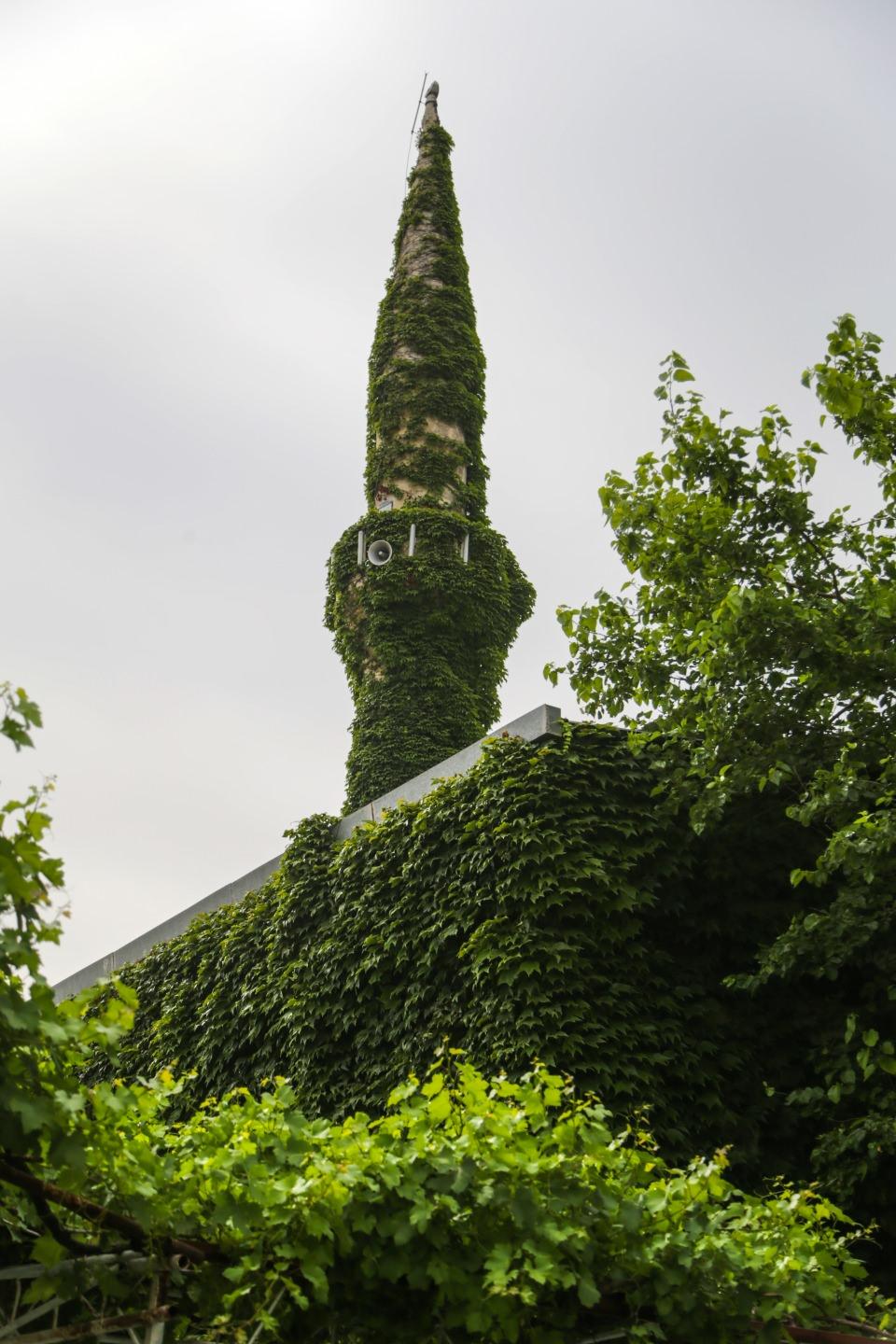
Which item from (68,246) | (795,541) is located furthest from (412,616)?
(795,541)

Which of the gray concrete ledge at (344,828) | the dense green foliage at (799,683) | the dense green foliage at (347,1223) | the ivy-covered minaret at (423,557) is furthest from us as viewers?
the ivy-covered minaret at (423,557)

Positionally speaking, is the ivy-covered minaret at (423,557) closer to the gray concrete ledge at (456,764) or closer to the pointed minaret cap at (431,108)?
the pointed minaret cap at (431,108)

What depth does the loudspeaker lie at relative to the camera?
15938mm

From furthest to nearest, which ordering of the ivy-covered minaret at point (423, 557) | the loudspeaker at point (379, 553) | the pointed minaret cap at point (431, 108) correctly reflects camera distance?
the pointed minaret cap at point (431, 108) < the loudspeaker at point (379, 553) < the ivy-covered minaret at point (423, 557)

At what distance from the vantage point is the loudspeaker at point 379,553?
15.9 m

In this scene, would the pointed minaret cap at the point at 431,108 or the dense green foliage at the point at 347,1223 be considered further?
the pointed minaret cap at the point at 431,108

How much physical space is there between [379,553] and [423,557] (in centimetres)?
57

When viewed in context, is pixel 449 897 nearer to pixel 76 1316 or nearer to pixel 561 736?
pixel 561 736

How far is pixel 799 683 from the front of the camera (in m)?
8.82

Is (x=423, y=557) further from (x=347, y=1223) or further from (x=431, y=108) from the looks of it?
A: (x=347, y=1223)

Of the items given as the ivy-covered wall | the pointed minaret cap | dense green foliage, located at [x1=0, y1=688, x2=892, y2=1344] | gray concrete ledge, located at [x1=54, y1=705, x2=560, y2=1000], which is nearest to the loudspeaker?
gray concrete ledge, located at [x1=54, y1=705, x2=560, y2=1000]

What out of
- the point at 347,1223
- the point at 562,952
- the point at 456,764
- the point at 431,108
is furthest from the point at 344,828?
the point at 431,108

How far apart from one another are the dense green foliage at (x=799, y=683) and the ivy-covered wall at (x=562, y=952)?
0.93 feet

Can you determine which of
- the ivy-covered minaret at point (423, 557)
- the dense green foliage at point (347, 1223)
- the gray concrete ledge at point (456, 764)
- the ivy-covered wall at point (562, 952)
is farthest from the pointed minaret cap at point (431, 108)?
the dense green foliage at point (347, 1223)
